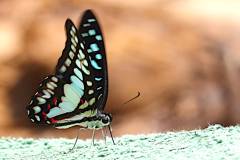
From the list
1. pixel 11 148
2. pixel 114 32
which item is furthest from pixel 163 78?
pixel 11 148

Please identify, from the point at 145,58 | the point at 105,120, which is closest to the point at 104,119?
the point at 105,120

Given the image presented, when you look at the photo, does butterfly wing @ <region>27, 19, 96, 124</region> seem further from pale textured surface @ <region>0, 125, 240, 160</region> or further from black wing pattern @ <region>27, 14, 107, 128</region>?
pale textured surface @ <region>0, 125, 240, 160</region>

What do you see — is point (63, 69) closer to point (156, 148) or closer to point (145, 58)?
point (156, 148)

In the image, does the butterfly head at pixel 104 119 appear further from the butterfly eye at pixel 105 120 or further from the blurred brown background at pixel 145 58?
the blurred brown background at pixel 145 58

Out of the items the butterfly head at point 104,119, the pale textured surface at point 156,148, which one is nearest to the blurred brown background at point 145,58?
the pale textured surface at point 156,148

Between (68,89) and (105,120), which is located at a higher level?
(68,89)
